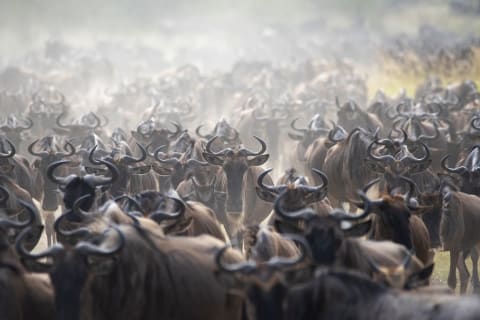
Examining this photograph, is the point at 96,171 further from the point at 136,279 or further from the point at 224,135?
the point at 136,279

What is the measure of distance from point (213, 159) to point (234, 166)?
44cm

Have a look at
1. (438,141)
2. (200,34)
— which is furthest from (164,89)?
(200,34)

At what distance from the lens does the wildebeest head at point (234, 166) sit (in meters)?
12.1

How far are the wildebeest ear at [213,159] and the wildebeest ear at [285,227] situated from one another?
425cm

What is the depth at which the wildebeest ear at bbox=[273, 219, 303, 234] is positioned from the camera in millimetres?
8188

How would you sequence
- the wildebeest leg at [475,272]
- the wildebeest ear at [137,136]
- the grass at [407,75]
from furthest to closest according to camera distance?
the grass at [407,75] → the wildebeest ear at [137,136] → the wildebeest leg at [475,272]

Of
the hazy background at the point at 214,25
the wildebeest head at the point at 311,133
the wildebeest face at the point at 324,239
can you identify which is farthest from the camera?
the hazy background at the point at 214,25

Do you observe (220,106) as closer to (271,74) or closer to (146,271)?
(271,74)

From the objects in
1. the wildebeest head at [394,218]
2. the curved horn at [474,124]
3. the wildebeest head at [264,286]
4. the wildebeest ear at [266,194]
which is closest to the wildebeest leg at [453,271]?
the wildebeest ear at [266,194]

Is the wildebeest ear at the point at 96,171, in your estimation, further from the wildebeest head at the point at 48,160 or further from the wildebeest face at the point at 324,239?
the wildebeest face at the point at 324,239

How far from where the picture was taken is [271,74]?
127ft

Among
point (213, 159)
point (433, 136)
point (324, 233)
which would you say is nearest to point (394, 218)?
point (324, 233)

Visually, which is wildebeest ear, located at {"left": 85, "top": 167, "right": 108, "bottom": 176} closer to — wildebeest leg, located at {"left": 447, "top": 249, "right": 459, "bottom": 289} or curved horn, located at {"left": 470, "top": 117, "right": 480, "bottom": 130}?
wildebeest leg, located at {"left": 447, "top": 249, "right": 459, "bottom": 289}

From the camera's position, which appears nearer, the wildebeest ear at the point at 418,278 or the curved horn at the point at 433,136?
the wildebeest ear at the point at 418,278
